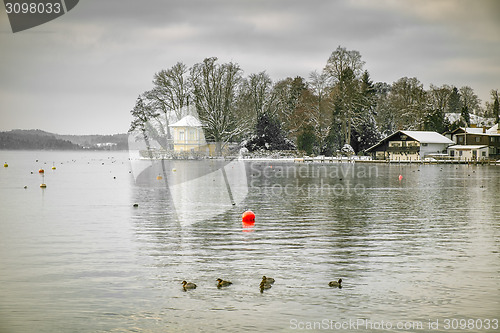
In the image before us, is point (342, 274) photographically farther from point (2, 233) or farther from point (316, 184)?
point (316, 184)

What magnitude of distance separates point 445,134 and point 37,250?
101 metres

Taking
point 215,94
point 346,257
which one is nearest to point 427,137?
point 215,94

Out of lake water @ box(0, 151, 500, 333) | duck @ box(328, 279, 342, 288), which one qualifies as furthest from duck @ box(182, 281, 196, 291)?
duck @ box(328, 279, 342, 288)

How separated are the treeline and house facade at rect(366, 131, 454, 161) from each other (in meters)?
2.68

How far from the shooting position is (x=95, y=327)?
10367mm

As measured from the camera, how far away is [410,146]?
97188 millimetres

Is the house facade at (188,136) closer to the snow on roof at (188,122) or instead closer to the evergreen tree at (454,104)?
the snow on roof at (188,122)

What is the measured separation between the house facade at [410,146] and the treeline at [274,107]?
8.79 feet

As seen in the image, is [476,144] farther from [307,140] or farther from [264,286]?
[264,286]

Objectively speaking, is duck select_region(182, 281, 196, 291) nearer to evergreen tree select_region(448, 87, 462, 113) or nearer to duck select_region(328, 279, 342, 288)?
duck select_region(328, 279, 342, 288)

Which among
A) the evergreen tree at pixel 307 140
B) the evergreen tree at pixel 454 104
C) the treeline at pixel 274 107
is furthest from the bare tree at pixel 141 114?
the evergreen tree at pixel 454 104

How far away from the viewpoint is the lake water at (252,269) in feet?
35.3

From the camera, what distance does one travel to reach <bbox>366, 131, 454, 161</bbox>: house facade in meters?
96.6

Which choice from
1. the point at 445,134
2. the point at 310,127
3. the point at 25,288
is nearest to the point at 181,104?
the point at 310,127
